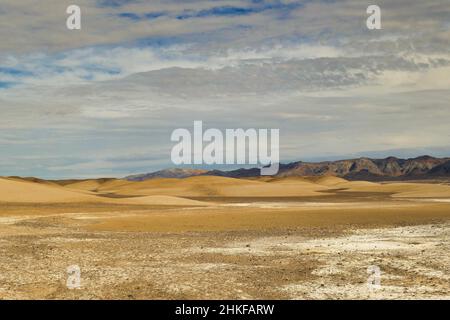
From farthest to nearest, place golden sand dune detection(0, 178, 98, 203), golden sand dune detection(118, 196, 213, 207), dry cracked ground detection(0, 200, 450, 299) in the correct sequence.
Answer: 1. golden sand dune detection(0, 178, 98, 203)
2. golden sand dune detection(118, 196, 213, 207)
3. dry cracked ground detection(0, 200, 450, 299)

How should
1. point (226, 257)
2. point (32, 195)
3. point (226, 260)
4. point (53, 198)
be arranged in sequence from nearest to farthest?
point (226, 260), point (226, 257), point (53, 198), point (32, 195)

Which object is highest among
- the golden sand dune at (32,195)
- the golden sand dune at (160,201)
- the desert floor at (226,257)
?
the desert floor at (226,257)

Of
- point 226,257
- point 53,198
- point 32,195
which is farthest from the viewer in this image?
point 32,195

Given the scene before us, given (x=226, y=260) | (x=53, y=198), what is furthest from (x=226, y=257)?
(x=53, y=198)

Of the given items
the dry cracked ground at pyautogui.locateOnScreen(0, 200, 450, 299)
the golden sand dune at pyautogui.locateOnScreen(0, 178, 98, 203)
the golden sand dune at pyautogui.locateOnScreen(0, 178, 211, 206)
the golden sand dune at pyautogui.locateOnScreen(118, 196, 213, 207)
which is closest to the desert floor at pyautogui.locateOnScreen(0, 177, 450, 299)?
the dry cracked ground at pyautogui.locateOnScreen(0, 200, 450, 299)

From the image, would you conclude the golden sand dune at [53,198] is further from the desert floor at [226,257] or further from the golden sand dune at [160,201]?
the desert floor at [226,257]

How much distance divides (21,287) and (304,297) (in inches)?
330

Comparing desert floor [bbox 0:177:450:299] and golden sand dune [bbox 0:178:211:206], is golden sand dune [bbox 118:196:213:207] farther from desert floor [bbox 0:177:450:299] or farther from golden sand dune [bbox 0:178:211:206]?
desert floor [bbox 0:177:450:299]

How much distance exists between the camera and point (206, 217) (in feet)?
152

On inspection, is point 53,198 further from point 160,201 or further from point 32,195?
point 160,201

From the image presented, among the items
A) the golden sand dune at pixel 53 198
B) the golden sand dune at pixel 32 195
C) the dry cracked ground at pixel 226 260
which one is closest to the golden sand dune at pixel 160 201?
the golden sand dune at pixel 53 198

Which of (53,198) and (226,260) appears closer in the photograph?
(226,260)
